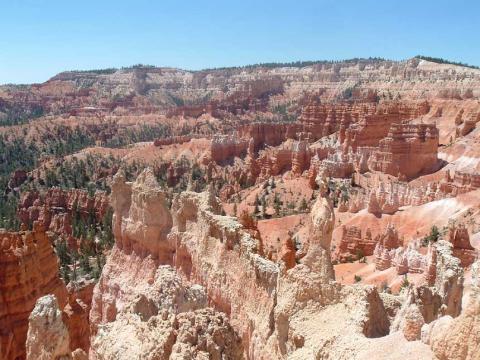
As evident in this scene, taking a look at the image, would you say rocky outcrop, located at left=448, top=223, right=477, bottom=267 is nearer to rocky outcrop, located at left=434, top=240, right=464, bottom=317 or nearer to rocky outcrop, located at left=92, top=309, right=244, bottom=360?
rocky outcrop, located at left=434, top=240, right=464, bottom=317

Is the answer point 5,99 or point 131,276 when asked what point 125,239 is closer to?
point 131,276

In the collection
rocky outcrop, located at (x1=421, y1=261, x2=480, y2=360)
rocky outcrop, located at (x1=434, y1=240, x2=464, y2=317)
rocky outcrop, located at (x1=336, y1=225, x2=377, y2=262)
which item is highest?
rocky outcrop, located at (x1=421, y1=261, x2=480, y2=360)

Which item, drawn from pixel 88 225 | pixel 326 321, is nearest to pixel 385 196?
pixel 88 225

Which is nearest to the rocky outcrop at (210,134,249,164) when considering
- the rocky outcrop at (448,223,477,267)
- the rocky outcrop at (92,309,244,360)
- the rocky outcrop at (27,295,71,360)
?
the rocky outcrop at (448,223,477,267)

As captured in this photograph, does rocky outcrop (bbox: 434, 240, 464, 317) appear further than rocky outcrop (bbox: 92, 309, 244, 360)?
Yes

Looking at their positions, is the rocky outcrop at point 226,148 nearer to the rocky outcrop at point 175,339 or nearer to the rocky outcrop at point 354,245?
the rocky outcrop at point 354,245

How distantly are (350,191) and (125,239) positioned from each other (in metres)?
36.7

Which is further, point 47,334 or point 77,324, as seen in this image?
point 77,324

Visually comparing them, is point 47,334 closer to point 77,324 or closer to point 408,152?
point 77,324

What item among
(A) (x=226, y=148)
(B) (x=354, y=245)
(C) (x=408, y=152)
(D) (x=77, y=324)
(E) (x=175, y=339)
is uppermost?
(E) (x=175, y=339)

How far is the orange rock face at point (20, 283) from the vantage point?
1698 cm

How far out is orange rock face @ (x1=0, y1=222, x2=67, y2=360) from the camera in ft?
55.7

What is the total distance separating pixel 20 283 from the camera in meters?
18.1

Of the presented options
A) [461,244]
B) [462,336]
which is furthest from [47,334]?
[461,244]
